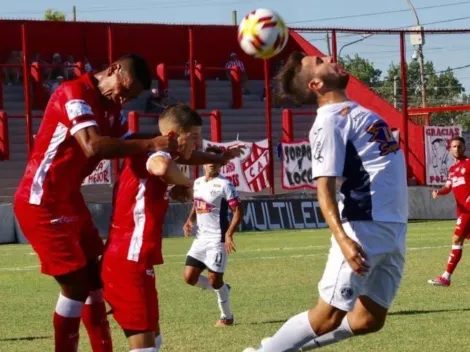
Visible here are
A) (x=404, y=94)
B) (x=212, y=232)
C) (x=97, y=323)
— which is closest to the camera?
(x=97, y=323)

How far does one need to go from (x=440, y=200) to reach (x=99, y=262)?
2626 centimetres

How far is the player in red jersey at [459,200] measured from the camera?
16.2 metres

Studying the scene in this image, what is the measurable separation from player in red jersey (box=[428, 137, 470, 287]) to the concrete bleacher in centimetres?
1415

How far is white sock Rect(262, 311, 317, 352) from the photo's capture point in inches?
301

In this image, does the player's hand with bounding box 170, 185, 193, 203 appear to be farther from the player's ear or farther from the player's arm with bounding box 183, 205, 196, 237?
the player's arm with bounding box 183, 205, 196, 237

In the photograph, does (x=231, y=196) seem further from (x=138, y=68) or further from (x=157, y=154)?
(x=157, y=154)

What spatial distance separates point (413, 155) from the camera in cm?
3475

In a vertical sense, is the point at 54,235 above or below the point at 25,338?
above

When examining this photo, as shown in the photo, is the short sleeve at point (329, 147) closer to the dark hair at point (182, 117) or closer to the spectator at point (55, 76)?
the dark hair at point (182, 117)

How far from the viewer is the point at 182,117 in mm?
7887

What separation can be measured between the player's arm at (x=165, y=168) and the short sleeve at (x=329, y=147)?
32.8 inches

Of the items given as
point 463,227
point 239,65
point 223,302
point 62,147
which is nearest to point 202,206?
point 223,302

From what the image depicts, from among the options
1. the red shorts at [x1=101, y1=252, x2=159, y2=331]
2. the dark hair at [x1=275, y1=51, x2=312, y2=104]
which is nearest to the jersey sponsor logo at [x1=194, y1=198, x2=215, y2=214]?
the dark hair at [x1=275, y1=51, x2=312, y2=104]

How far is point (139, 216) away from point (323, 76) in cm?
146
